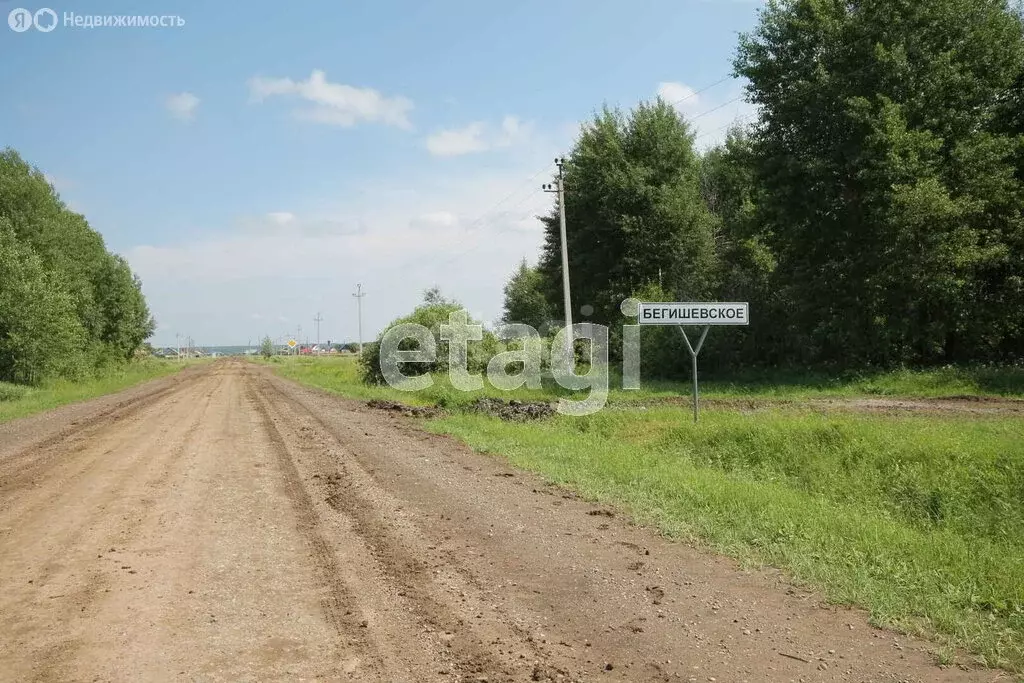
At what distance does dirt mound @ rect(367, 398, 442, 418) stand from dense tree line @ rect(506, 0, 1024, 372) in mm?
11743

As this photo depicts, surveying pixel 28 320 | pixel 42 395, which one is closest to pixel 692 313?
pixel 42 395

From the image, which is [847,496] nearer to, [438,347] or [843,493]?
[843,493]

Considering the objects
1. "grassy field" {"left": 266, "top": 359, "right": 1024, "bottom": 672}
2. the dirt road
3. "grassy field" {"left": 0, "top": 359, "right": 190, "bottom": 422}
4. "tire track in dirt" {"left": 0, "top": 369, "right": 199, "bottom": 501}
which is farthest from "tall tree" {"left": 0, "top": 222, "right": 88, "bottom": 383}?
the dirt road

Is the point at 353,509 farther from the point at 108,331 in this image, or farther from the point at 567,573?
the point at 108,331

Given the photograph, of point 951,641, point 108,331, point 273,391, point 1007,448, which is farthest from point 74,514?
point 108,331

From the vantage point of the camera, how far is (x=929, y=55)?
2266 cm

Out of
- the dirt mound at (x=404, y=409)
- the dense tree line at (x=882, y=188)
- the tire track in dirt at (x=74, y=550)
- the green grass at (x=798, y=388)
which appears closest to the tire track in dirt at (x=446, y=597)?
the tire track in dirt at (x=74, y=550)

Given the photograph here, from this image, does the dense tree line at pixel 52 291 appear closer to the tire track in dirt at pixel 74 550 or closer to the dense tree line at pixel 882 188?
the tire track in dirt at pixel 74 550

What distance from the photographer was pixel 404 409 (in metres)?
20.2

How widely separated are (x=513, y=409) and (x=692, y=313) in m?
6.30

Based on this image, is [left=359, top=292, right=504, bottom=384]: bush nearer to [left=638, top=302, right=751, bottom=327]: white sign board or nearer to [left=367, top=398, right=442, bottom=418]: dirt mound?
[left=367, top=398, right=442, bottom=418]: dirt mound

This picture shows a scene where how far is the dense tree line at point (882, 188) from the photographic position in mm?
21703

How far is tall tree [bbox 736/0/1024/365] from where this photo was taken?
2164 centimetres

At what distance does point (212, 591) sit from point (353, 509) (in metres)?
2.71
